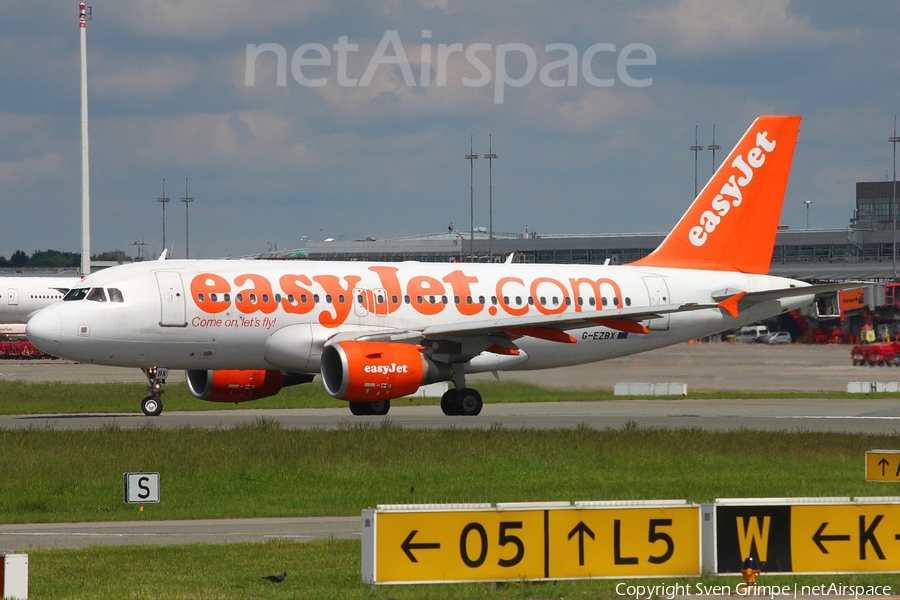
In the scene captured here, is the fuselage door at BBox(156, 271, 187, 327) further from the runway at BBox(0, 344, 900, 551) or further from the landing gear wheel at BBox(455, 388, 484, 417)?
the landing gear wheel at BBox(455, 388, 484, 417)

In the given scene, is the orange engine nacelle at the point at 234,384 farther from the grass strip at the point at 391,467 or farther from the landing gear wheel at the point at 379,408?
the grass strip at the point at 391,467

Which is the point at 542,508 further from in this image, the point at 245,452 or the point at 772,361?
the point at 772,361

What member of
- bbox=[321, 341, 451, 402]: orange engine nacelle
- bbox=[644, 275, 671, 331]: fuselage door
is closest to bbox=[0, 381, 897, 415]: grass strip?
bbox=[644, 275, 671, 331]: fuselage door

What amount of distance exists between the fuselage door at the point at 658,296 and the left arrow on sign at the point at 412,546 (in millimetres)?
29390

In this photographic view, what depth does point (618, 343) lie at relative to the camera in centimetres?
4075

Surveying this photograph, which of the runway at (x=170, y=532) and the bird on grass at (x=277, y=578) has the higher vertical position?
the bird on grass at (x=277, y=578)

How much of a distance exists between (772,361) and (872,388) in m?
4.00

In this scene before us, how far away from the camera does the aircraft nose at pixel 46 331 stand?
1314 inches

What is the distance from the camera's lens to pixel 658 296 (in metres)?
40.7

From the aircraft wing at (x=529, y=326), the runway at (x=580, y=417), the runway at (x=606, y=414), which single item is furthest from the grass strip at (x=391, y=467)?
the aircraft wing at (x=529, y=326)

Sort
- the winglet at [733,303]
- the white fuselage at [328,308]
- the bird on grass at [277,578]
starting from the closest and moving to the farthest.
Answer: the bird on grass at [277,578]
the white fuselage at [328,308]
the winglet at [733,303]

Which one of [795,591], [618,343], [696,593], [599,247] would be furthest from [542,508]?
[599,247]

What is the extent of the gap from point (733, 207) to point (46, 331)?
21747 mm

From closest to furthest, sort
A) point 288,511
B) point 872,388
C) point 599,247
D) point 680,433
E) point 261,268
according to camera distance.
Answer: point 288,511, point 680,433, point 261,268, point 872,388, point 599,247
